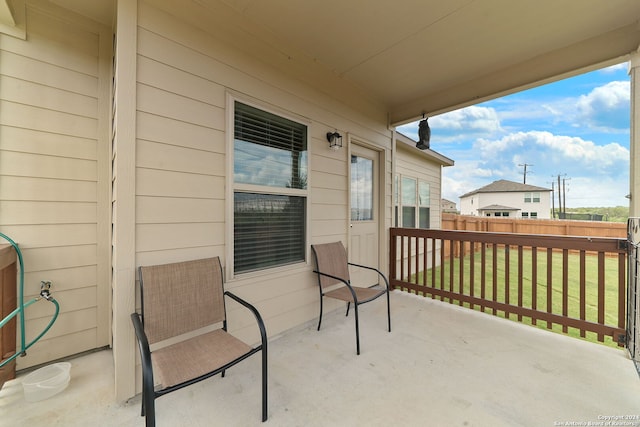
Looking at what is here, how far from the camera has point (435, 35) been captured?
2.32 m

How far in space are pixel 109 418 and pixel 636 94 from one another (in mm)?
4569

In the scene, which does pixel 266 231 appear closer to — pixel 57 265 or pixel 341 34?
pixel 57 265

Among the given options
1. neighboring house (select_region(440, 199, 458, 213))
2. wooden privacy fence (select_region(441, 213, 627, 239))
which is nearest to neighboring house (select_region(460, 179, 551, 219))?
neighboring house (select_region(440, 199, 458, 213))

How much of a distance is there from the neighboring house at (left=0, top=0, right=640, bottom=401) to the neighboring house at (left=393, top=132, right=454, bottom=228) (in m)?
2.59

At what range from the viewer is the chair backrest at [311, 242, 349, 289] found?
2.64m

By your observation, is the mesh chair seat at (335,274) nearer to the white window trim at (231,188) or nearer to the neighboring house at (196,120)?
the neighboring house at (196,120)

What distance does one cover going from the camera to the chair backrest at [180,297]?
1505mm

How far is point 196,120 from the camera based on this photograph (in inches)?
72.3

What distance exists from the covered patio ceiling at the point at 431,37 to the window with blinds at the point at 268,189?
638mm

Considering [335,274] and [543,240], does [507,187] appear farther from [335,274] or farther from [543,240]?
[335,274]

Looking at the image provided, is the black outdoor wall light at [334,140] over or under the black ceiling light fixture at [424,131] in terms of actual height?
under

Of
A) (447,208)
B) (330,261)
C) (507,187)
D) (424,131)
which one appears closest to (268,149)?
(330,261)

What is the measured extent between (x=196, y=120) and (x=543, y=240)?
137 inches

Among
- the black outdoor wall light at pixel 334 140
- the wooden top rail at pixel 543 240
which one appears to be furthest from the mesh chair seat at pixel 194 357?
the wooden top rail at pixel 543 240
